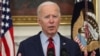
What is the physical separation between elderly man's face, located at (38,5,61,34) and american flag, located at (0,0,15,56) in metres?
1.47

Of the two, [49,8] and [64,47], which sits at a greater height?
[49,8]

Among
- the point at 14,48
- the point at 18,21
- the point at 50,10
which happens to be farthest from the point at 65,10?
the point at 50,10

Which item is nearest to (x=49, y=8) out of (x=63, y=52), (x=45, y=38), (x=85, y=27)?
(x=45, y=38)

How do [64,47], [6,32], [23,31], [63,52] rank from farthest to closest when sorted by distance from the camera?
1. [23,31]
2. [6,32]
3. [64,47]
4. [63,52]

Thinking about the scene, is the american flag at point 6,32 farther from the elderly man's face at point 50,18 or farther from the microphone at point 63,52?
the microphone at point 63,52

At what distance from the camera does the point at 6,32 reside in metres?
3.60

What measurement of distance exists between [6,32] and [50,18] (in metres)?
1.59

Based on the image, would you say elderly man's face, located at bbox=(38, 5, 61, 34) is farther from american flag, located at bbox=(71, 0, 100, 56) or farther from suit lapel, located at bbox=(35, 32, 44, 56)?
american flag, located at bbox=(71, 0, 100, 56)

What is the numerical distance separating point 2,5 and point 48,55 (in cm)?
187

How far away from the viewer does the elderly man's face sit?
2.13m

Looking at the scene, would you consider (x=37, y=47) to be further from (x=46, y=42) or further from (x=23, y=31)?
(x=23, y=31)

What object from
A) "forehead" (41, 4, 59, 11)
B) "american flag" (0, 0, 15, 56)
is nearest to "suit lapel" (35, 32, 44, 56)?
"forehead" (41, 4, 59, 11)

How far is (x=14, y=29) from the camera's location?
3.83 metres

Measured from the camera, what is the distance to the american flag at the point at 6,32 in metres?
3.54
